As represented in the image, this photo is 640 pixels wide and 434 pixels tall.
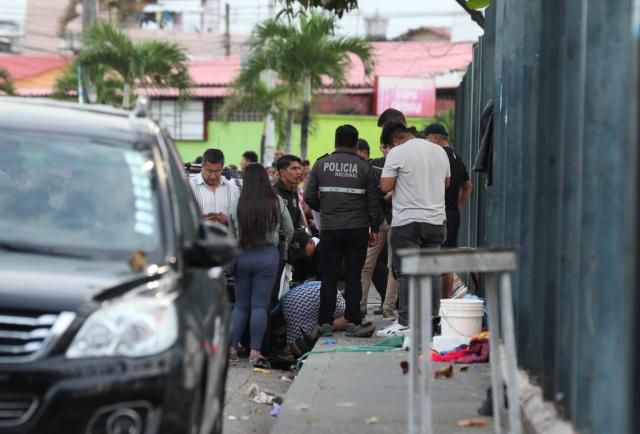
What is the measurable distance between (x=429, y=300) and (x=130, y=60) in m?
29.1

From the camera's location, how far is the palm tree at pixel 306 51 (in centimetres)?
3059

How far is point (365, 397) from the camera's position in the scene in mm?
8516

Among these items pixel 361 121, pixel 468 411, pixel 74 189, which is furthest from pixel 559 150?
pixel 361 121

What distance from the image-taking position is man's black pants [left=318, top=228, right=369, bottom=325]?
1181 cm

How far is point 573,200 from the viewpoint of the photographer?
597cm

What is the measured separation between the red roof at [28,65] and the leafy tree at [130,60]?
24325 mm

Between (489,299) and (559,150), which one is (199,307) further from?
(559,150)

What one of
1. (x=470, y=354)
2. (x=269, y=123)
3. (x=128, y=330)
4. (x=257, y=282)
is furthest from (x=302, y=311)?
(x=269, y=123)

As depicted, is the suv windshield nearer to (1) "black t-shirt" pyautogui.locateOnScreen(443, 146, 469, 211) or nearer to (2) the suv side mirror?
(2) the suv side mirror

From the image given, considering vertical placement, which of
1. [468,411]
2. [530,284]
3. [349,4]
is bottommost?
[468,411]

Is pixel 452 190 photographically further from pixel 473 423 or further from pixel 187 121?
pixel 187 121

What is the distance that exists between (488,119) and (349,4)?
5.09 ft

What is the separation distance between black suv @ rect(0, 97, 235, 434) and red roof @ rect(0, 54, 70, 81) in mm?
53505

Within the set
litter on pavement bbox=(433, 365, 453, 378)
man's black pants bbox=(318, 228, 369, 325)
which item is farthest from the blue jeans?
litter on pavement bbox=(433, 365, 453, 378)
